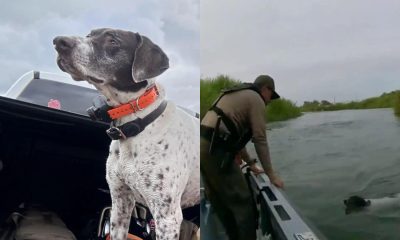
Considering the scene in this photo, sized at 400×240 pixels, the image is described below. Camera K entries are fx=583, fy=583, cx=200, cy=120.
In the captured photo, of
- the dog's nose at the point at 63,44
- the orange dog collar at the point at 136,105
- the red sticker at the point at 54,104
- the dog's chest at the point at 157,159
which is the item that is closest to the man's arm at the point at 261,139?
the dog's chest at the point at 157,159

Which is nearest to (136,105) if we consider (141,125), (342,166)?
(141,125)

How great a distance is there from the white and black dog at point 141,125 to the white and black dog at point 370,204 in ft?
1.52

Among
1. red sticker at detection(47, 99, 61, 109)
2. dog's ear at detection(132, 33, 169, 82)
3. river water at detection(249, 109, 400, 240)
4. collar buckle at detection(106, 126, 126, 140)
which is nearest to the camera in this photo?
river water at detection(249, 109, 400, 240)

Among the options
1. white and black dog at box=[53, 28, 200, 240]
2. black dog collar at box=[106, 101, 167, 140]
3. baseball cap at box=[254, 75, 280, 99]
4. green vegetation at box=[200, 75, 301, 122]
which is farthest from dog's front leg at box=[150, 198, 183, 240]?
baseball cap at box=[254, 75, 280, 99]

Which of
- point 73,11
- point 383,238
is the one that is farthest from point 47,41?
point 383,238

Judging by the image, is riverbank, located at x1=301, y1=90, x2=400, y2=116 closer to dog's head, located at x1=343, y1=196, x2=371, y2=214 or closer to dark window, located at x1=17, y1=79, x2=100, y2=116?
dog's head, located at x1=343, y1=196, x2=371, y2=214

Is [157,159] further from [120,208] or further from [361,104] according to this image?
[361,104]

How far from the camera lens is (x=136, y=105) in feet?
6.30

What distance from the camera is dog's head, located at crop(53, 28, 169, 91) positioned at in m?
1.82

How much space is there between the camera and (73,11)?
6.13 ft

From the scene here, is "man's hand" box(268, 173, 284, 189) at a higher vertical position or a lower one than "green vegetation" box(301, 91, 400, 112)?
lower

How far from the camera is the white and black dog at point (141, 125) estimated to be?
71.9 inches

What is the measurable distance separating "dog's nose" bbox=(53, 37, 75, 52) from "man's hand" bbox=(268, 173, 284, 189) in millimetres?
751

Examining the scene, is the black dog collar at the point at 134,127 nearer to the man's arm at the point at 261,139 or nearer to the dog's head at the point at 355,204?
the man's arm at the point at 261,139
